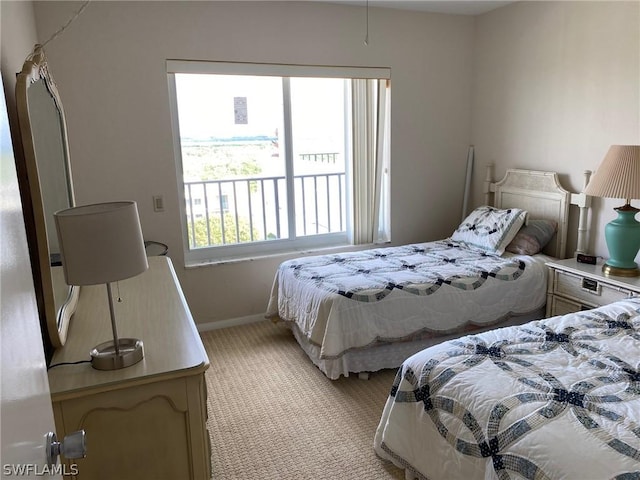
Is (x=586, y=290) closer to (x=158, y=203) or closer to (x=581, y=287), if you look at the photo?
(x=581, y=287)

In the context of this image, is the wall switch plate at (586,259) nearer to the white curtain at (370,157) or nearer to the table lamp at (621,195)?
the table lamp at (621,195)

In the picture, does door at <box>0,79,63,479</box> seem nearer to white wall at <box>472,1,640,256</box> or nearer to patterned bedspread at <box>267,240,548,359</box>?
patterned bedspread at <box>267,240,548,359</box>

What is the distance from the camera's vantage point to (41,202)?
4.80 feet

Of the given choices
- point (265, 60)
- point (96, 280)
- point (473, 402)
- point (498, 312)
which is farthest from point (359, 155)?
point (96, 280)

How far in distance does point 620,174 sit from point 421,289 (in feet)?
4.24

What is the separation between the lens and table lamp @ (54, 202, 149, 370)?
1.29m

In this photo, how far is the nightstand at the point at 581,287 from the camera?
9.21 ft

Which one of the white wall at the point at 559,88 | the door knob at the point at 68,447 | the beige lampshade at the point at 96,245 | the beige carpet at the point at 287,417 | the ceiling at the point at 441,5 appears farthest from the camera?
the ceiling at the point at 441,5

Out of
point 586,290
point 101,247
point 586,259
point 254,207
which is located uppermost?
point 101,247

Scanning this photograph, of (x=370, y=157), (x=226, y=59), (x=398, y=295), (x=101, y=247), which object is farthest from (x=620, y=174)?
(x=101, y=247)

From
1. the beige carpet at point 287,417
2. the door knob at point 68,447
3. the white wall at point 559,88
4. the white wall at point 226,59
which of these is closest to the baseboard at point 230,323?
the white wall at point 226,59

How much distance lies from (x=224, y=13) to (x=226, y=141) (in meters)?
0.92

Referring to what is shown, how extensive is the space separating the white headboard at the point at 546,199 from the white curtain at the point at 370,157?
973mm

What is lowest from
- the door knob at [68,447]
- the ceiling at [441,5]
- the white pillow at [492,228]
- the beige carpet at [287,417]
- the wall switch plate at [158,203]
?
the beige carpet at [287,417]
